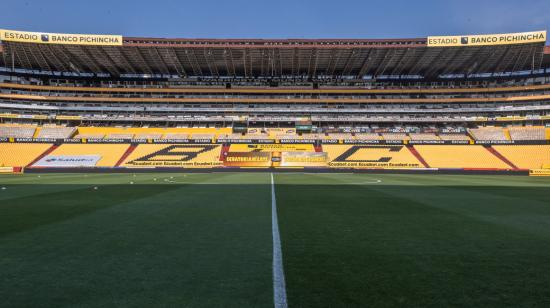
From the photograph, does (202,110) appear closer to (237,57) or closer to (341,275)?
(237,57)

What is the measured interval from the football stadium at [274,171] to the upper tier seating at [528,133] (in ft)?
1.05

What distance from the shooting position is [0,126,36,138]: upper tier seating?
5359 centimetres

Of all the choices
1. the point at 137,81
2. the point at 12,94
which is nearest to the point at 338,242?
the point at 137,81

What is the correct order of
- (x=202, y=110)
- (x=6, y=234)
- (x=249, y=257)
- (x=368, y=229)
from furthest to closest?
(x=202, y=110) < (x=368, y=229) < (x=6, y=234) < (x=249, y=257)

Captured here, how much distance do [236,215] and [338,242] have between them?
11.7 feet

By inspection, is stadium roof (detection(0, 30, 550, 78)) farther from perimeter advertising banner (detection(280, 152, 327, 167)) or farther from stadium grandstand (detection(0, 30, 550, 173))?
perimeter advertising banner (detection(280, 152, 327, 167))

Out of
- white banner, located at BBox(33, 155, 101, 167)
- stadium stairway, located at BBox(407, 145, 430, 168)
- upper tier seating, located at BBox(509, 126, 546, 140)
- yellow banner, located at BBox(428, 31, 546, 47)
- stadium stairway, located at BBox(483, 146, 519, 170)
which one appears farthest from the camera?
upper tier seating, located at BBox(509, 126, 546, 140)

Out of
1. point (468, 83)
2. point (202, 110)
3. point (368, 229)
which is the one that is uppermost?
point (468, 83)

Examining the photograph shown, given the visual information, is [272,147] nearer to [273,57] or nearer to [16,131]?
[273,57]

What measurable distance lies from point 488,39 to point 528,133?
18599 mm

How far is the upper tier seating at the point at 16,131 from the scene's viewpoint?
53.6 meters

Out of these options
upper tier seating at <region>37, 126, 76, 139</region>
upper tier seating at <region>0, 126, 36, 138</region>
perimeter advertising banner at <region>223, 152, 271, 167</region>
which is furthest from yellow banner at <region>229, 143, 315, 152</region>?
upper tier seating at <region>0, 126, 36, 138</region>

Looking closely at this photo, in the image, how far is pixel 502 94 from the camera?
62250mm

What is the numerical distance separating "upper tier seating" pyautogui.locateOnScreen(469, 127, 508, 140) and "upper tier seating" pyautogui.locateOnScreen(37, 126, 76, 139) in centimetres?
7358
